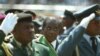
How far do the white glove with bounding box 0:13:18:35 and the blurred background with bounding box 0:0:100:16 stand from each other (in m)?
11.4

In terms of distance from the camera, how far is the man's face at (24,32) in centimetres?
555

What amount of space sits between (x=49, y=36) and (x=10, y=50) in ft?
3.22

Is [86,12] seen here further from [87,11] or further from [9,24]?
[9,24]

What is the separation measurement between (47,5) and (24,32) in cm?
1262

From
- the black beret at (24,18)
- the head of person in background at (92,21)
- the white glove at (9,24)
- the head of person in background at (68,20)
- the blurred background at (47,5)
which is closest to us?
the white glove at (9,24)

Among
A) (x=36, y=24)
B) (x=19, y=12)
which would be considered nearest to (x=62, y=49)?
(x=19, y=12)

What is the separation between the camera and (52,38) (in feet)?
20.7

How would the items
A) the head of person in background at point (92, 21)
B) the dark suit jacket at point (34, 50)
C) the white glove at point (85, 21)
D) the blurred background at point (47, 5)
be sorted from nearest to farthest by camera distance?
1. the dark suit jacket at point (34, 50)
2. the white glove at point (85, 21)
3. the head of person in background at point (92, 21)
4. the blurred background at point (47, 5)

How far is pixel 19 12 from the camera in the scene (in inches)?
241

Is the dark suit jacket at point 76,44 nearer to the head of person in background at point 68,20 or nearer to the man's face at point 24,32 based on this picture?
the man's face at point 24,32

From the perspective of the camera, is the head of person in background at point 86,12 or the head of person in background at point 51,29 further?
the head of person in background at point 86,12

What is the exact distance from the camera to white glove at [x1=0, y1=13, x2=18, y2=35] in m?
5.14

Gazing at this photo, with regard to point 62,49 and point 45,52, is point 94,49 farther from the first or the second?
point 45,52

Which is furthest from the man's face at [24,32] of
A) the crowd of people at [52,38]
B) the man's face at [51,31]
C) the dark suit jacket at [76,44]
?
the dark suit jacket at [76,44]
